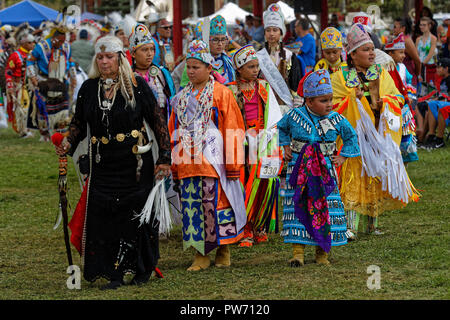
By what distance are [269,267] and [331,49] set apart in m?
2.47

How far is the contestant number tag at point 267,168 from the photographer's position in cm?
730

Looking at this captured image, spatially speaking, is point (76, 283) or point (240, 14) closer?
point (76, 283)

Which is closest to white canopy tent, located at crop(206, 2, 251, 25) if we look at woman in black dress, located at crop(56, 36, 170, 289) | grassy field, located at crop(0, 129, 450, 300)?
grassy field, located at crop(0, 129, 450, 300)

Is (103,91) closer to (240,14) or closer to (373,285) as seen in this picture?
(373,285)

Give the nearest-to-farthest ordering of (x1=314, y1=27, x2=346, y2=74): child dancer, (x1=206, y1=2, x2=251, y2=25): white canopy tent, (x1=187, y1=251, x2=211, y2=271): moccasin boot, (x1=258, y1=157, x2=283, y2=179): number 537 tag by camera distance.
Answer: (x1=187, y1=251, x2=211, y2=271): moccasin boot
(x1=258, y1=157, x2=283, y2=179): number 537 tag
(x1=314, y1=27, x2=346, y2=74): child dancer
(x1=206, y1=2, x2=251, y2=25): white canopy tent

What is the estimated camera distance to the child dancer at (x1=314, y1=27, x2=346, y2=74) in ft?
25.7

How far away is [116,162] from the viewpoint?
18.6ft

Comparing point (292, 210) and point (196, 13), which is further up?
point (196, 13)

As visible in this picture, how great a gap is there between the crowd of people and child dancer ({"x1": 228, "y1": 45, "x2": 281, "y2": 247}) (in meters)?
0.01

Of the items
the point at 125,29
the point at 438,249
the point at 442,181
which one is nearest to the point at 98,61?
the point at 438,249

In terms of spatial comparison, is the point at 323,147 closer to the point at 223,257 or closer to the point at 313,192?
the point at 313,192

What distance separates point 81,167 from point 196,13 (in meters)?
36.2

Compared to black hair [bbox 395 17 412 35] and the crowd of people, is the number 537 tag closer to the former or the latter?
the crowd of people

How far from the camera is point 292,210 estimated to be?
6297 millimetres
